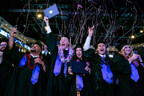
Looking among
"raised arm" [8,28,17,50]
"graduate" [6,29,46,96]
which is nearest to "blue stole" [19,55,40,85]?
"graduate" [6,29,46,96]

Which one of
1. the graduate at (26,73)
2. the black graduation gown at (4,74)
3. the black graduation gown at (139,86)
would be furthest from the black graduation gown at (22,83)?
the black graduation gown at (139,86)

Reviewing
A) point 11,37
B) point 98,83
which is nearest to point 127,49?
point 98,83

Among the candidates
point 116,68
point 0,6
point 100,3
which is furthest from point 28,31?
point 116,68

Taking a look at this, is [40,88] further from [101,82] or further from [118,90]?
[118,90]

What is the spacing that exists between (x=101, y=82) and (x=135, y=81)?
0.79 m

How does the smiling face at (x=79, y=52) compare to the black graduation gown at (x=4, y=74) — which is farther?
A: the black graduation gown at (x=4, y=74)

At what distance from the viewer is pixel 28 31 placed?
30.4ft

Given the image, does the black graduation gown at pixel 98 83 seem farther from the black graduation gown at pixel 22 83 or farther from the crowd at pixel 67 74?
the black graduation gown at pixel 22 83

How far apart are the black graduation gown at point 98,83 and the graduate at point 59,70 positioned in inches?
18.5

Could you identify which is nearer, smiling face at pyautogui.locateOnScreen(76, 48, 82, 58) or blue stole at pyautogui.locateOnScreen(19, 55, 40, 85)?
blue stole at pyautogui.locateOnScreen(19, 55, 40, 85)

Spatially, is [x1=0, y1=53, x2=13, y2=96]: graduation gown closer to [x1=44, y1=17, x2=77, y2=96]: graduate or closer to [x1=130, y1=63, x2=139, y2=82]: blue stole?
[x1=44, y1=17, x2=77, y2=96]: graduate

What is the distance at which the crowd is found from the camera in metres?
2.16

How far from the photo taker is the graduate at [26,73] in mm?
2141

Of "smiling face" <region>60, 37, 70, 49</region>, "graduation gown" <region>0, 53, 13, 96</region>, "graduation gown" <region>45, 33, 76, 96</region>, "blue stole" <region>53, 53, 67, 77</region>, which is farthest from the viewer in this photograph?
"graduation gown" <region>0, 53, 13, 96</region>
